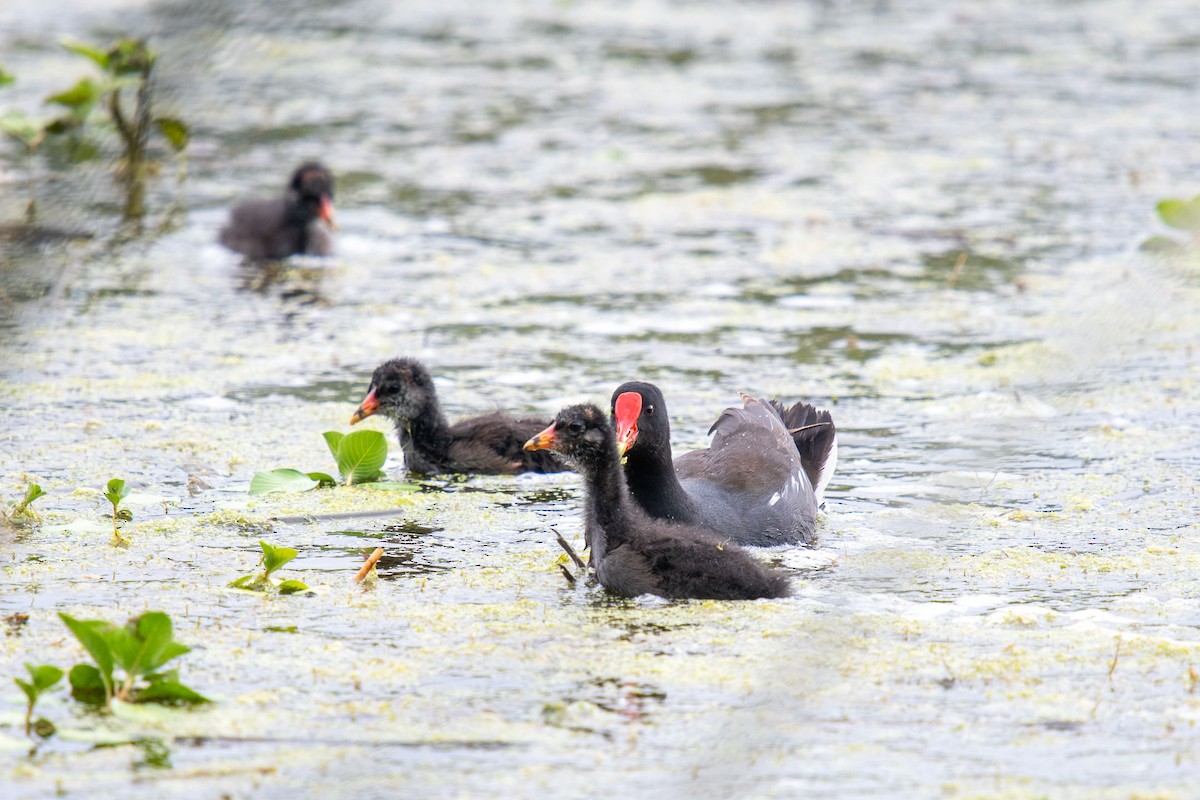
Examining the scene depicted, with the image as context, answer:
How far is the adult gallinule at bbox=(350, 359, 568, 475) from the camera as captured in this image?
20.1 ft

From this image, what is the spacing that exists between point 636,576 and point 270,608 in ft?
3.43

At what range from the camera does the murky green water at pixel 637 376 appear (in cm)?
349

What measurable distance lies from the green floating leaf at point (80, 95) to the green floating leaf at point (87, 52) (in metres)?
0.14

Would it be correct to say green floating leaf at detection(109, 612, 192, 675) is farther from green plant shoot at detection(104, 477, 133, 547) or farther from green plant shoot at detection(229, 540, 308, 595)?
green plant shoot at detection(104, 477, 133, 547)

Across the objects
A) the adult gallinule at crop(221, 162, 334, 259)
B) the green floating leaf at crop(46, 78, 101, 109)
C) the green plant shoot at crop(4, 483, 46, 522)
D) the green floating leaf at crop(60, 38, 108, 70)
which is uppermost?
the green floating leaf at crop(60, 38, 108, 70)

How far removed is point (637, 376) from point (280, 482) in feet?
7.12

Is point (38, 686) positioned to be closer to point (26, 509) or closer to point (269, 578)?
point (269, 578)

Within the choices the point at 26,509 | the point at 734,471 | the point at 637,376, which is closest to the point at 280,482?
the point at 26,509

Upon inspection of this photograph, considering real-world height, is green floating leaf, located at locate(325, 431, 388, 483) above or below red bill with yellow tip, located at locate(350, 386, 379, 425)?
below

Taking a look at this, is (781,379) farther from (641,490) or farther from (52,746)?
(52,746)

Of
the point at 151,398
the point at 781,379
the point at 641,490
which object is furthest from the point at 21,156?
the point at 641,490

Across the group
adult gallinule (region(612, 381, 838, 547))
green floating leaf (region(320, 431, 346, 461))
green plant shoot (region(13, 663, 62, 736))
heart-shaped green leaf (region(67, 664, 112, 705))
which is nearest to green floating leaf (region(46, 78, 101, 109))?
green floating leaf (region(320, 431, 346, 461))

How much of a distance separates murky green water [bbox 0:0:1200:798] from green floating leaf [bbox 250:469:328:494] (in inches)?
2.6

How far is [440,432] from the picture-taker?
20.4 ft
